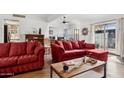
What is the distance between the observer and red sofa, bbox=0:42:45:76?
189 cm

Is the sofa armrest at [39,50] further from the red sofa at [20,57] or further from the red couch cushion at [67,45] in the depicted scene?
the red couch cushion at [67,45]

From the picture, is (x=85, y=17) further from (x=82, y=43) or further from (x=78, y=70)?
(x=78, y=70)

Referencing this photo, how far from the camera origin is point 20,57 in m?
2.08

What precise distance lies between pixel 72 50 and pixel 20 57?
3.57 ft

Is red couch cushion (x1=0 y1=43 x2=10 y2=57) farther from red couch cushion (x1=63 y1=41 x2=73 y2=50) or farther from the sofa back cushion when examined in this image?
the sofa back cushion

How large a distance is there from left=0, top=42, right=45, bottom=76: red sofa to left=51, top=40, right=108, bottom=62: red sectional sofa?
401 mm

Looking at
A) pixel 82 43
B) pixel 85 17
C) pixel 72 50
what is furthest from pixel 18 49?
pixel 85 17

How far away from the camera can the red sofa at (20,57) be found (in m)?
1.89
